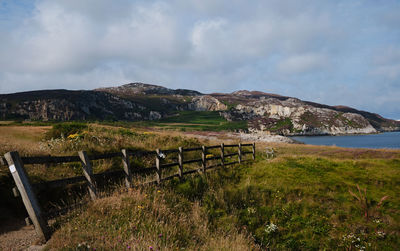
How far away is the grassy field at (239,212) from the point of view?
4.92m

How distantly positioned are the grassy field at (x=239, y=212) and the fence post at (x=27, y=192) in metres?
0.34

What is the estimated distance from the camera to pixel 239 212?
9.03m

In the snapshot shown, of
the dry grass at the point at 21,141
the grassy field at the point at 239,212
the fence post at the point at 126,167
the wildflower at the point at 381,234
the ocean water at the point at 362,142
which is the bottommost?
the ocean water at the point at 362,142

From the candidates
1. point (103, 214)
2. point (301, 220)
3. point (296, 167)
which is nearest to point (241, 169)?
point (296, 167)

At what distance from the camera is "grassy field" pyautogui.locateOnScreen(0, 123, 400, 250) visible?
492 centimetres

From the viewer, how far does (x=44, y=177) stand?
25.6 feet

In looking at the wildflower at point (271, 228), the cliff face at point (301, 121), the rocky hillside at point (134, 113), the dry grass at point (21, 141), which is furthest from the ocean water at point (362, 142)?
the dry grass at point (21, 141)

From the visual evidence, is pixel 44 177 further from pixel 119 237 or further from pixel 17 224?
pixel 119 237

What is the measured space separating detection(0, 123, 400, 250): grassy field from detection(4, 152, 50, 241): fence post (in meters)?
0.34

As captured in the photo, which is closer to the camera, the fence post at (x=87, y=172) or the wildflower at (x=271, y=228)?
the fence post at (x=87, y=172)

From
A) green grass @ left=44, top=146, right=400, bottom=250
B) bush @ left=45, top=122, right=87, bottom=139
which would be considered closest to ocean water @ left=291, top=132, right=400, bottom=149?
green grass @ left=44, top=146, right=400, bottom=250

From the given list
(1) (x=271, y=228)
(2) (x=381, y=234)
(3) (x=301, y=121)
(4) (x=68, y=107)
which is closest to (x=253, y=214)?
(1) (x=271, y=228)

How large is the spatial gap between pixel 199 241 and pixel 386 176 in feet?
46.8

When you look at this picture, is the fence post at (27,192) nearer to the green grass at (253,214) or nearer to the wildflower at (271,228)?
the green grass at (253,214)
